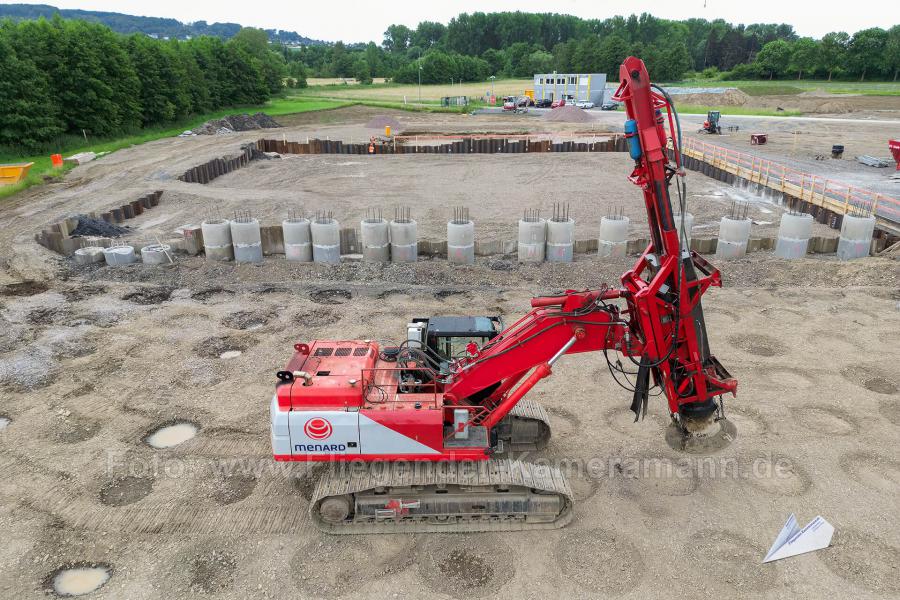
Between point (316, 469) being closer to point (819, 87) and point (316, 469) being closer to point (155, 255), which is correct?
point (155, 255)

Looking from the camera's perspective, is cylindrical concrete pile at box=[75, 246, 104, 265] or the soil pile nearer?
cylindrical concrete pile at box=[75, 246, 104, 265]

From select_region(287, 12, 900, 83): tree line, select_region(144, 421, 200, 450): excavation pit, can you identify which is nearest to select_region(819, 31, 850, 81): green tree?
select_region(287, 12, 900, 83): tree line

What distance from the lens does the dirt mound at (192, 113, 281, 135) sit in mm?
50750

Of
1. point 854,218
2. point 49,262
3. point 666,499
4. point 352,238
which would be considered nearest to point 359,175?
point 352,238

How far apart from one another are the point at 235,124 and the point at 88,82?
42.9ft

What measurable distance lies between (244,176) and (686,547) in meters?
32.7

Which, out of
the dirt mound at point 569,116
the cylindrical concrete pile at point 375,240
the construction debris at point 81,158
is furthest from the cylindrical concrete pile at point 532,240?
the dirt mound at point 569,116

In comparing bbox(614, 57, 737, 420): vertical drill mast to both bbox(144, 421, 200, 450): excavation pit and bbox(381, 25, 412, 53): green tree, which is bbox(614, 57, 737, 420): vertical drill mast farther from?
bbox(381, 25, 412, 53): green tree

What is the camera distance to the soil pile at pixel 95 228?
22.1m

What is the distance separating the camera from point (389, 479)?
333 inches

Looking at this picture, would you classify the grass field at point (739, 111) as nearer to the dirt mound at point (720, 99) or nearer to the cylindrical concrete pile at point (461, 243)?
the dirt mound at point (720, 99)

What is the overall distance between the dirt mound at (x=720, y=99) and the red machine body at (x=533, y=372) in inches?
2986

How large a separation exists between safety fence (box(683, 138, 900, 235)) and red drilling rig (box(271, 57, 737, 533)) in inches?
660

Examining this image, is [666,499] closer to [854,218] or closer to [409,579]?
[409,579]
